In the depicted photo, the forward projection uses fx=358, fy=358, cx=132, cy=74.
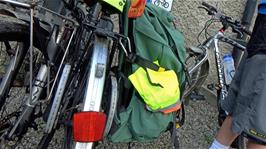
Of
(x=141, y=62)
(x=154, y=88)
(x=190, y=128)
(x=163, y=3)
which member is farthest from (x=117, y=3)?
(x=190, y=128)

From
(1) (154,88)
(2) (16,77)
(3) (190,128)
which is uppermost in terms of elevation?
(1) (154,88)

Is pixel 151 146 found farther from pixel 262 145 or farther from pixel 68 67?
pixel 68 67

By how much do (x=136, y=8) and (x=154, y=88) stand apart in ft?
1.68

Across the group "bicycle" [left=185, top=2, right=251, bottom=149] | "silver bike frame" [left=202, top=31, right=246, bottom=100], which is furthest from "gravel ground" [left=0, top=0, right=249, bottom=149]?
"silver bike frame" [left=202, top=31, right=246, bottom=100]

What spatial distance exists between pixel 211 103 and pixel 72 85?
2651 millimetres

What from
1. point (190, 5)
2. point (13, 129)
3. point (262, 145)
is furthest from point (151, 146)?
point (190, 5)

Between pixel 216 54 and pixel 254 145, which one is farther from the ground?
pixel 216 54

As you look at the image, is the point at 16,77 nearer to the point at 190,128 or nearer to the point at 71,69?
the point at 71,69

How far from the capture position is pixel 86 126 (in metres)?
1.76

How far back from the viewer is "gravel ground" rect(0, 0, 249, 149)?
312 cm

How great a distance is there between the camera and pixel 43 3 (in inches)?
106

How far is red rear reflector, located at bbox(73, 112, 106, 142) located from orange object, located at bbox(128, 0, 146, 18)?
73cm

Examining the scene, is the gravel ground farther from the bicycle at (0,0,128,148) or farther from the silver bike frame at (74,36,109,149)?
the silver bike frame at (74,36,109,149)

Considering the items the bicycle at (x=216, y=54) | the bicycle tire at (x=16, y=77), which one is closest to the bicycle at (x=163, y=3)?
the bicycle at (x=216, y=54)
